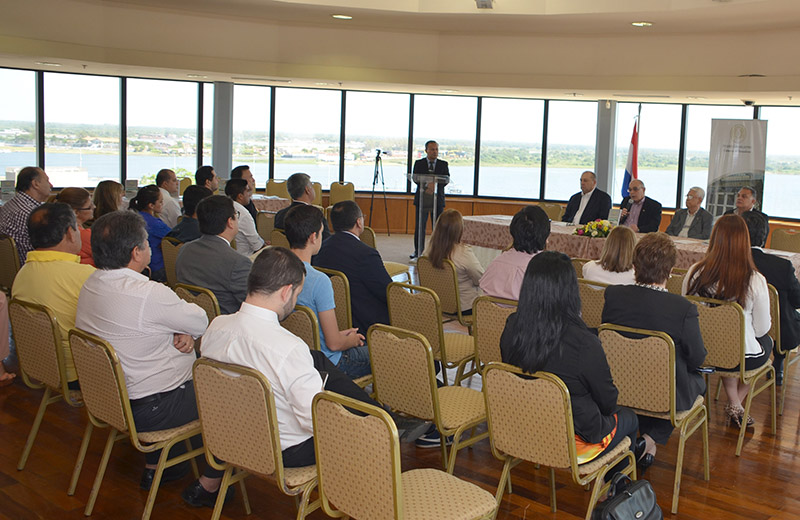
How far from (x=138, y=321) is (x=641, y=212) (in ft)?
22.1

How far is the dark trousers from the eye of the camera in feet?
10.4

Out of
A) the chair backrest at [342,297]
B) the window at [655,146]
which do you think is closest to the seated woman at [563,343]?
the chair backrest at [342,297]

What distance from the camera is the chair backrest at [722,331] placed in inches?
161

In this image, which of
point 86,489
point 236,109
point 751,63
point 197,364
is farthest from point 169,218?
point 751,63

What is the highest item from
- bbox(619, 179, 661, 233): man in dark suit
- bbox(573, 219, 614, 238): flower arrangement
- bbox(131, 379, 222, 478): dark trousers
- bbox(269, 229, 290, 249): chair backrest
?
bbox(619, 179, 661, 233): man in dark suit

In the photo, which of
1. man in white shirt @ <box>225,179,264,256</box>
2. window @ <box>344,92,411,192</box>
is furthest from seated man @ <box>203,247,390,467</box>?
window @ <box>344,92,411,192</box>

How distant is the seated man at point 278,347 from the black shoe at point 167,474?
1142 millimetres

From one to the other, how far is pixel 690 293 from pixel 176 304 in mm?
3059

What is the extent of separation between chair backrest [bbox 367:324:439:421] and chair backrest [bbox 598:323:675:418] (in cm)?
94

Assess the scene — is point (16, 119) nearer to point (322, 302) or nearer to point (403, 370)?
point (322, 302)

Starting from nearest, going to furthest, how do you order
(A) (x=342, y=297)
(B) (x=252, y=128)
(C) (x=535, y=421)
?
(C) (x=535, y=421) < (A) (x=342, y=297) < (B) (x=252, y=128)

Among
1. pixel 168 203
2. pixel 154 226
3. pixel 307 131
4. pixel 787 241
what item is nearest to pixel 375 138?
pixel 307 131

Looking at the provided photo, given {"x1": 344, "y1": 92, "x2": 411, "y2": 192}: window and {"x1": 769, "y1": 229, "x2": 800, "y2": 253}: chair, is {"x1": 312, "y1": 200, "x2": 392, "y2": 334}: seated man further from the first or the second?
{"x1": 344, "y1": 92, "x2": 411, "y2": 192}: window

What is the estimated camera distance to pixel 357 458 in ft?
7.81
